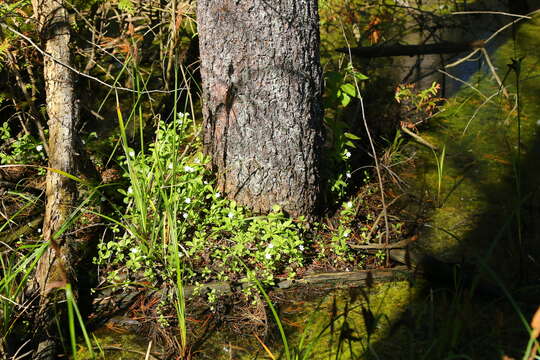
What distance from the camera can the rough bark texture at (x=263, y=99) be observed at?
2902 mm

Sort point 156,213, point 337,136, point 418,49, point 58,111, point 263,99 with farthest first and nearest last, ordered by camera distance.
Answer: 1. point 418,49
2. point 337,136
3. point 58,111
4. point 263,99
5. point 156,213

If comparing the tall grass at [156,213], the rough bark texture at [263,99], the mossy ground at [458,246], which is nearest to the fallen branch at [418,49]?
the mossy ground at [458,246]

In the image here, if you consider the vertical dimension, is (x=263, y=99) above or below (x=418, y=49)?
below

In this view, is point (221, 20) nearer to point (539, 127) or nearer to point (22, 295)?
point (22, 295)

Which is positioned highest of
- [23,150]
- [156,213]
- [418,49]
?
[418,49]

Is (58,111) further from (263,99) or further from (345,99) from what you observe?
(345,99)

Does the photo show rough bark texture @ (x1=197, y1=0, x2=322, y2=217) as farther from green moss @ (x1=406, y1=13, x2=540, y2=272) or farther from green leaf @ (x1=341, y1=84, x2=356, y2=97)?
green moss @ (x1=406, y1=13, x2=540, y2=272)

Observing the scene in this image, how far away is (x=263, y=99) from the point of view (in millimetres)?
3014

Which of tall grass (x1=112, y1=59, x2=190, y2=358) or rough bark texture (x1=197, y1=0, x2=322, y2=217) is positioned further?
rough bark texture (x1=197, y1=0, x2=322, y2=217)

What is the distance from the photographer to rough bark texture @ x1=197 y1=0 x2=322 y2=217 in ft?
9.52

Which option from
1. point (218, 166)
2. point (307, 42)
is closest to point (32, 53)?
point (218, 166)

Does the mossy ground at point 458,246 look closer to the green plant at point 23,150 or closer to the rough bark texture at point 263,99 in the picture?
the rough bark texture at point 263,99

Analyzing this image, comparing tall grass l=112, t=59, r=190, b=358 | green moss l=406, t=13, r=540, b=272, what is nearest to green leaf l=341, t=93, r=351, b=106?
green moss l=406, t=13, r=540, b=272

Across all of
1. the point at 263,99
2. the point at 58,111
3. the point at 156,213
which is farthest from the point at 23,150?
the point at 263,99
